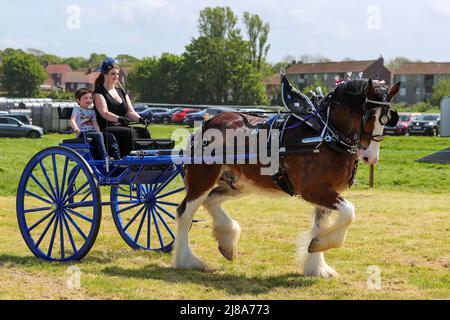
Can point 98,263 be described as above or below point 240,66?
below

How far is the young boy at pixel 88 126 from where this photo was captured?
827cm

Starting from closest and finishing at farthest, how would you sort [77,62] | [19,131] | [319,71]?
[19,131] < [319,71] < [77,62]

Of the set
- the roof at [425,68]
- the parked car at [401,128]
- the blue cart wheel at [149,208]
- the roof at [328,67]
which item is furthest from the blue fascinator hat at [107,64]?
the roof at [425,68]

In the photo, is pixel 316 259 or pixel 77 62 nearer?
pixel 316 259

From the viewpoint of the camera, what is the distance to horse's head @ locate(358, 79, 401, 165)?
22.9 ft

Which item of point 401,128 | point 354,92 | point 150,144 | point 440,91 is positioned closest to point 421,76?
point 440,91

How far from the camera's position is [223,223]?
8.22 meters

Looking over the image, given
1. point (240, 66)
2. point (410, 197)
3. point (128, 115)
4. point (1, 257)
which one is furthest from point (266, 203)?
point (240, 66)

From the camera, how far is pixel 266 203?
14.0 meters

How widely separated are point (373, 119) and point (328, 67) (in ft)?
314

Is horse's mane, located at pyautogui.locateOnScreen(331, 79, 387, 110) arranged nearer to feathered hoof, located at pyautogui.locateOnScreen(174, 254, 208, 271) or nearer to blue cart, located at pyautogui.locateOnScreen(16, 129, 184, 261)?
blue cart, located at pyautogui.locateOnScreen(16, 129, 184, 261)

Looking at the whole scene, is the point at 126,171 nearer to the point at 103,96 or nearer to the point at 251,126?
the point at 103,96

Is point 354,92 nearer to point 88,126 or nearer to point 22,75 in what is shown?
point 88,126

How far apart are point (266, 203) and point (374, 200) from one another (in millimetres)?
2325
